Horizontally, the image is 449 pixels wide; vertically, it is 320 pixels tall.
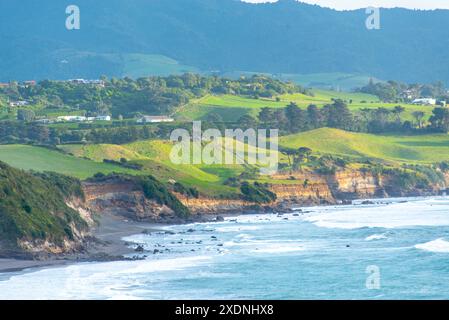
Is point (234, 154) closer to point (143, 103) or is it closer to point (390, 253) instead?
point (143, 103)

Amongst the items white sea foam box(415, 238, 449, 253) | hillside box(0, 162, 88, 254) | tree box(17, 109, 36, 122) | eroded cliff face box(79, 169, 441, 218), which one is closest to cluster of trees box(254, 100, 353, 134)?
tree box(17, 109, 36, 122)

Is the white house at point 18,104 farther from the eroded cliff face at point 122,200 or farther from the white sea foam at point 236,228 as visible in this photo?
the white sea foam at point 236,228

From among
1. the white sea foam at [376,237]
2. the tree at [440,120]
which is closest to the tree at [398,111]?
the tree at [440,120]

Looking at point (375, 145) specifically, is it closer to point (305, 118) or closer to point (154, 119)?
point (305, 118)

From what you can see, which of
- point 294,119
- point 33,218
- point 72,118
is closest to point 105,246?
point 33,218

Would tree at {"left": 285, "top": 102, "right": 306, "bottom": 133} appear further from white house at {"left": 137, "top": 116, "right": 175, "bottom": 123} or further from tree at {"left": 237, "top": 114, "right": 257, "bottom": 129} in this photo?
white house at {"left": 137, "top": 116, "right": 175, "bottom": 123}

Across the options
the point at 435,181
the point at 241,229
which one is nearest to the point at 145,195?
the point at 241,229
